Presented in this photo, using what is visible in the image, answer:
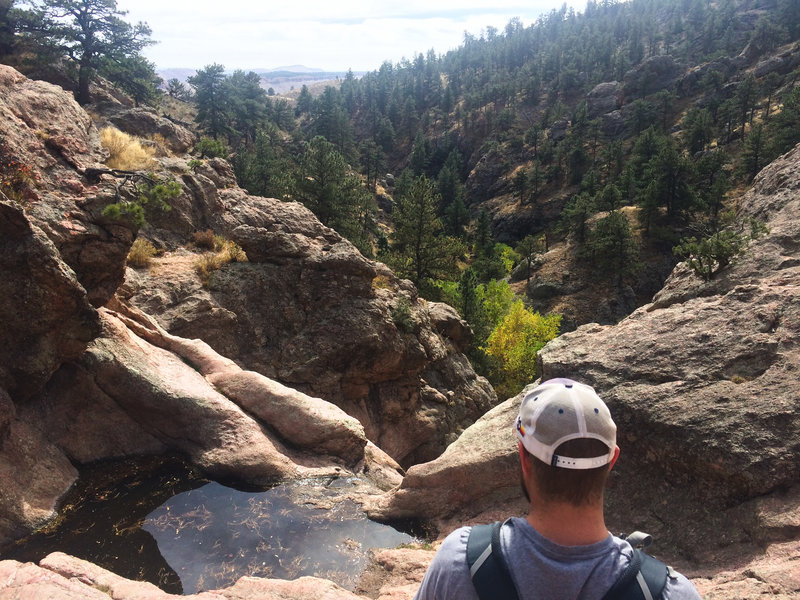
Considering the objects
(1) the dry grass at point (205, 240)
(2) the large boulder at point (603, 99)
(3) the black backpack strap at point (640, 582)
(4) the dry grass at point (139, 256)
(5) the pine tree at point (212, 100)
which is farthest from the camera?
(2) the large boulder at point (603, 99)

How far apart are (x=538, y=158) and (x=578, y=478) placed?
10450cm

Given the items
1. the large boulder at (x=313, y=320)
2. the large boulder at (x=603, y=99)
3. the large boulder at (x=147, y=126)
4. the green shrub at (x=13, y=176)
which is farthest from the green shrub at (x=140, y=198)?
the large boulder at (x=603, y=99)

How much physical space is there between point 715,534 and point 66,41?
4199 cm

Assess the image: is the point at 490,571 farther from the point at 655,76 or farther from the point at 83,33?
the point at 655,76

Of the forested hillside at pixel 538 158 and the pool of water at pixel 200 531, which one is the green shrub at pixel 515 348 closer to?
the forested hillside at pixel 538 158

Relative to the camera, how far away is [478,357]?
34.0 metres

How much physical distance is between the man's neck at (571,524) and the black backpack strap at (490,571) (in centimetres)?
22

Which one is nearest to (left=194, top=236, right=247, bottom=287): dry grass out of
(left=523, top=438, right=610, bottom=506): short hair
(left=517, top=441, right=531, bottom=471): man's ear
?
(left=517, top=441, right=531, bottom=471): man's ear

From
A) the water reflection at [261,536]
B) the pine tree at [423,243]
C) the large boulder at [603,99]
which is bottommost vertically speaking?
the water reflection at [261,536]

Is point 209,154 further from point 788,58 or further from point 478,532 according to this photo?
point 788,58

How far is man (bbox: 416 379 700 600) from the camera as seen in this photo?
2.05 m

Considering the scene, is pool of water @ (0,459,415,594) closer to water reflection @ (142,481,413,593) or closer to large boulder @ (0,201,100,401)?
water reflection @ (142,481,413,593)

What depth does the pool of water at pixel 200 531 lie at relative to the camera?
7.43 metres

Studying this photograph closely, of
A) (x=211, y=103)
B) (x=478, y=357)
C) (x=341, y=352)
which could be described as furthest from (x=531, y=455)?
(x=211, y=103)
